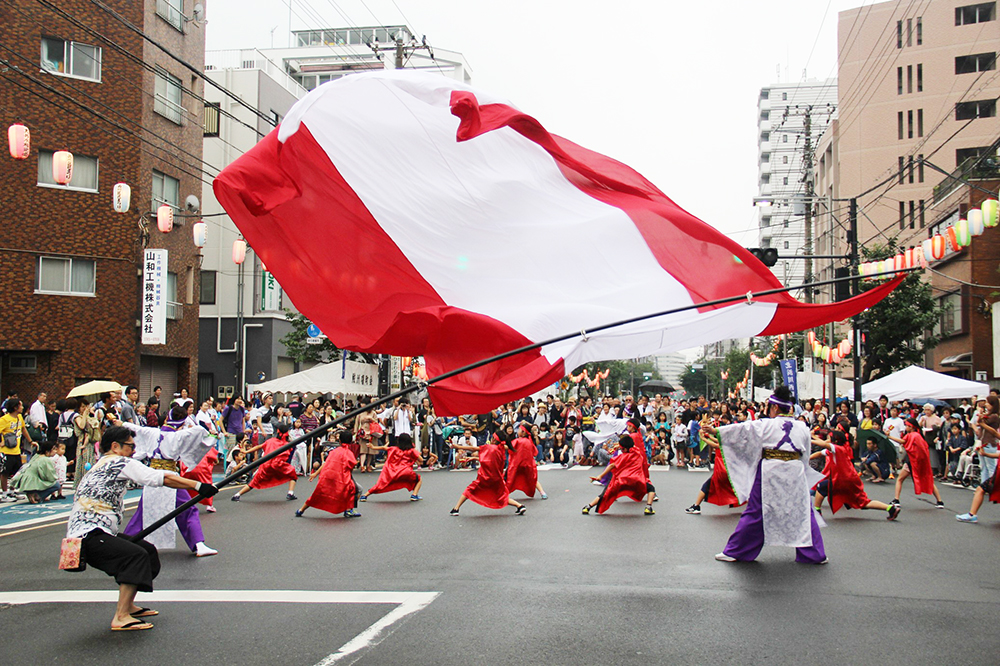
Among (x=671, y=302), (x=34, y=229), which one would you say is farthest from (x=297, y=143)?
(x=34, y=229)

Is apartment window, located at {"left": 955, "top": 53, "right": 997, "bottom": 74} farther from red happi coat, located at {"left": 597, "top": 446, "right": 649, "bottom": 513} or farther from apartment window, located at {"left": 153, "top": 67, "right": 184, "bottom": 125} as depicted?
red happi coat, located at {"left": 597, "top": 446, "right": 649, "bottom": 513}

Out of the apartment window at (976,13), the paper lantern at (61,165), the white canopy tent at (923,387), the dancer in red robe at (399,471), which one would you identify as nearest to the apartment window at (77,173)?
the paper lantern at (61,165)

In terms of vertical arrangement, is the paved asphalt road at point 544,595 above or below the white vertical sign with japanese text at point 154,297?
below

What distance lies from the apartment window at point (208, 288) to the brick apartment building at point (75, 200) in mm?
12042

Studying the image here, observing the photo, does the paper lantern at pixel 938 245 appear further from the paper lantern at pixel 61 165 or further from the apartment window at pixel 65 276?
the apartment window at pixel 65 276

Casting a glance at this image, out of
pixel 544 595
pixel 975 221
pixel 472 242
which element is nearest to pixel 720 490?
pixel 544 595

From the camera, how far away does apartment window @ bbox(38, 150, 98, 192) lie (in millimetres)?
24281

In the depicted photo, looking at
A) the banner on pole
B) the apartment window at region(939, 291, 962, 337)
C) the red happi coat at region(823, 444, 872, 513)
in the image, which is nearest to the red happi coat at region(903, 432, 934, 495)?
the red happi coat at region(823, 444, 872, 513)

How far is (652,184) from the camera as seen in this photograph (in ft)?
23.4

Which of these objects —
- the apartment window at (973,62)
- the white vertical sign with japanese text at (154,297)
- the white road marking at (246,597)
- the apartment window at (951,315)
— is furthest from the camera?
the apartment window at (973,62)

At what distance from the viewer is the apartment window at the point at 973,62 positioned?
45344mm

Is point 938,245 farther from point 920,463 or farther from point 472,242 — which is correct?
point 472,242

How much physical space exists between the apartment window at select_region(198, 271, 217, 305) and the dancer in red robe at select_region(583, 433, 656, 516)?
1178 inches

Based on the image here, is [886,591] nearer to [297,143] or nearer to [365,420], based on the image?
[297,143]
